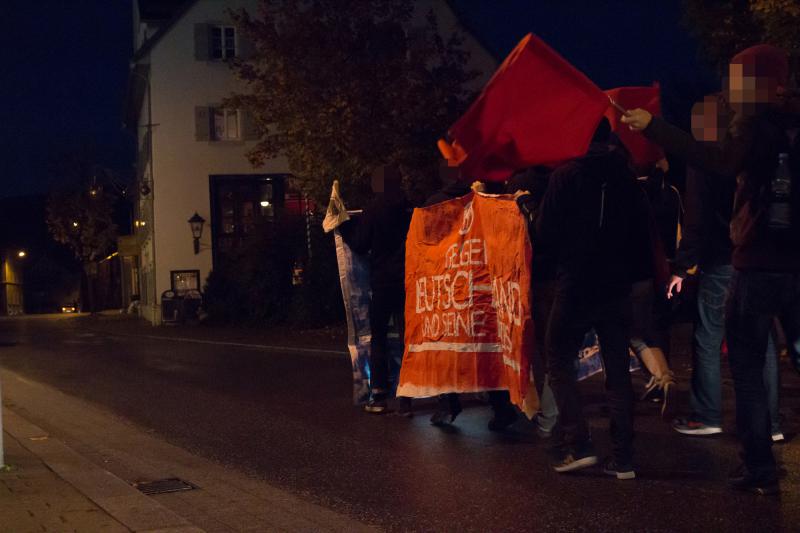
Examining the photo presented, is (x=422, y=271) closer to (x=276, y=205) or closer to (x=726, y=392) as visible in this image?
(x=726, y=392)

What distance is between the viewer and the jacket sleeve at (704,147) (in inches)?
188

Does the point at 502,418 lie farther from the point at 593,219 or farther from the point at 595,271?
the point at 593,219

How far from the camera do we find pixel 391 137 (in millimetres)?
22281

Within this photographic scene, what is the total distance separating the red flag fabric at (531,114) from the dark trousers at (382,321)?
1870mm

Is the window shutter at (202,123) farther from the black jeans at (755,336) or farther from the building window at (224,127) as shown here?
the black jeans at (755,336)

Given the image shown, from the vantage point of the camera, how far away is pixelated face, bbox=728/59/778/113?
5.02m

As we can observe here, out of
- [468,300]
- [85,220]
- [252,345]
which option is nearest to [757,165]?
[468,300]

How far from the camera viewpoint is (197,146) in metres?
37.6

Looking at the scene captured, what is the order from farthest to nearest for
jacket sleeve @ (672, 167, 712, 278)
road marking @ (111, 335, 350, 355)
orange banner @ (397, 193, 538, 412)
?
road marking @ (111, 335, 350, 355), orange banner @ (397, 193, 538, 412), jacket sleeve @ (672, 167, 712, 278)

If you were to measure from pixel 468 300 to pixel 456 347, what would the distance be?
0.36 metres

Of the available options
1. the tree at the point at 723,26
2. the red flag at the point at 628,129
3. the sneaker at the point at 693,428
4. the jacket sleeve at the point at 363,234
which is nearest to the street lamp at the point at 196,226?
the tree at the point at 723,26

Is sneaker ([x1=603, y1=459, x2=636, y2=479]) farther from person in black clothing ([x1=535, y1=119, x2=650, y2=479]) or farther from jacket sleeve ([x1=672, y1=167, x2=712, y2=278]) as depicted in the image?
jacket sleeve ([x1=672, y1=167, x2=712, y2=278])

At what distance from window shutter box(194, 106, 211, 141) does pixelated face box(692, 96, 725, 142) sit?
33.1 meters

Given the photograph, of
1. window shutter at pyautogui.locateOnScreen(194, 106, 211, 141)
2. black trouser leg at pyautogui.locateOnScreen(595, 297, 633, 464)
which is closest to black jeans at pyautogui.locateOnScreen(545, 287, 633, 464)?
black trouser leg at pyautogui.locateOnScreen(595, 297, 633, 464)
